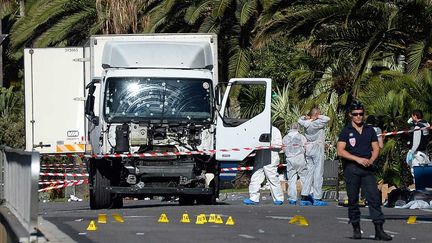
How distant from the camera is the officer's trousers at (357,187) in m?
14.4

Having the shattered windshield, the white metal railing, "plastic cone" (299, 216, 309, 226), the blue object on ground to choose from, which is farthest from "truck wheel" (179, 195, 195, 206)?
the white metal railing

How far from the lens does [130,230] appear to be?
50.7 ft

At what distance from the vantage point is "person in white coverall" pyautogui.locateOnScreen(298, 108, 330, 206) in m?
22.8

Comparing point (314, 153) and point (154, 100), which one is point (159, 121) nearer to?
point (154, 100)

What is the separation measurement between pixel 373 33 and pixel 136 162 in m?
7.45

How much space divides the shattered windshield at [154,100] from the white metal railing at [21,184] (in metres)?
4.62

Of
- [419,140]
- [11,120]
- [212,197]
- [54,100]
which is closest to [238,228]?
[212,197]

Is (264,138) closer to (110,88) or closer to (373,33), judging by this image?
(110,88)

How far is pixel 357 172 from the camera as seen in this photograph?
1459 cm

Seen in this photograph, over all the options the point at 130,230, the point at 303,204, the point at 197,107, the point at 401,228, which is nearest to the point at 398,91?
the point at 303,204

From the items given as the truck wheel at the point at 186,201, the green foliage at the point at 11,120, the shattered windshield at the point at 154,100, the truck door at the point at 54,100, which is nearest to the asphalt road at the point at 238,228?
the shattered windshield at the point at 154,100

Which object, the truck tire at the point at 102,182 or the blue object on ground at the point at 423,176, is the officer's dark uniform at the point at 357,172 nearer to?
the blue object on ground at the point at 423,176

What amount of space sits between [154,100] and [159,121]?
17.3 inches

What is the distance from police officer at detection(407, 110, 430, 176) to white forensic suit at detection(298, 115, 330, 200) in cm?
166
